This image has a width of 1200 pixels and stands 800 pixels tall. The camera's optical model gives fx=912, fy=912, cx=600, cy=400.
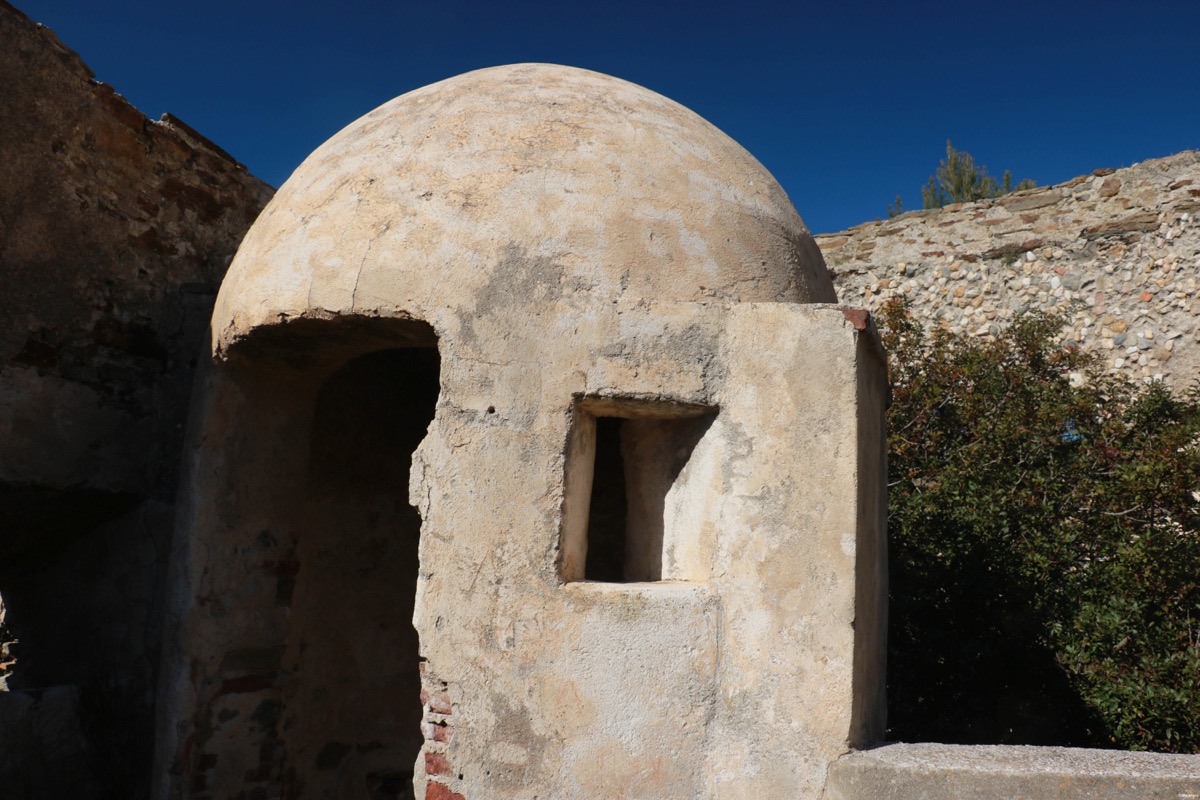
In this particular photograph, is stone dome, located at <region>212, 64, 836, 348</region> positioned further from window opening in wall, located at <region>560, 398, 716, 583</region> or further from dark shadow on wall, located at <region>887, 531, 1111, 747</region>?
dark shadow on wall, located at <region>887, 531, 1111, 747</region>

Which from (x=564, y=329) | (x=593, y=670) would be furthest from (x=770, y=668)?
(x=564, y=329)

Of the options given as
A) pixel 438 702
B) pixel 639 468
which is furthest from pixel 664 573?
pixel 438 702

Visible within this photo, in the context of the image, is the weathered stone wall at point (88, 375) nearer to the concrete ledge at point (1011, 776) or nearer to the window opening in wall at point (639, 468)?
the window opening in wall at point (639, 468)

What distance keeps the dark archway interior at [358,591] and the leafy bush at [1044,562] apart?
3.07m

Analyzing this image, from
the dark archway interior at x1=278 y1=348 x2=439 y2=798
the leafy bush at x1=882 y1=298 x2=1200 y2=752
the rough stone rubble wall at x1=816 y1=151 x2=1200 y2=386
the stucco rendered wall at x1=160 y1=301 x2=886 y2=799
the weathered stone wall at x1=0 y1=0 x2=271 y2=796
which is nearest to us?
the stucco rendered wall at x1=160 y1=301 x2=886 y2=799

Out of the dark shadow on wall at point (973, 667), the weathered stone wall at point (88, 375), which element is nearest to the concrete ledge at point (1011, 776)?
the dark shadow on wall at point (973, 667)

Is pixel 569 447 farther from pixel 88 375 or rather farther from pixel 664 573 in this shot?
pixel 88 375

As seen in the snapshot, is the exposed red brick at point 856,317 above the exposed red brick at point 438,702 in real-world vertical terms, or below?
above

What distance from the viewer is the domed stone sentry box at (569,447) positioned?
114 inches

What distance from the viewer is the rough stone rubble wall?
8023 millimetres

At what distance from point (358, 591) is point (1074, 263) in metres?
7.25

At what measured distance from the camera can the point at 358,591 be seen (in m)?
4.83

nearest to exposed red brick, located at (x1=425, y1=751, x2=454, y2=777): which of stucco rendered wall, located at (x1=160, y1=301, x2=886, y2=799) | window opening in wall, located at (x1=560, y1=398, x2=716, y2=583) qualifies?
stucco rendered wall, located at (x1=160, y1=301, x2=886, y2=799)

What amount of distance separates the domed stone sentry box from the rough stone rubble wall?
5627 mm
